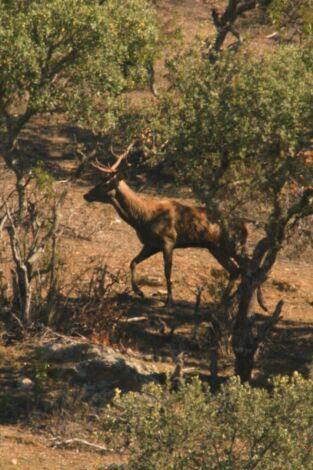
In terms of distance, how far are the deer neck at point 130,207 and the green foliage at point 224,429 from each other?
10632 millimetres

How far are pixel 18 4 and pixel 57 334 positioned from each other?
5.81 m

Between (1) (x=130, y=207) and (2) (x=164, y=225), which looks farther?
(1) (x=130, y=207)

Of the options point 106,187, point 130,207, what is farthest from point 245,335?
point 106,187

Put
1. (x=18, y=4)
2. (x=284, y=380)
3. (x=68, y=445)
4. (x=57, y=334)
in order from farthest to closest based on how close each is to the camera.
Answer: (x=57, y=334)
(x=18, y=4)
(x=68, y=445)
(x=284, y=380)

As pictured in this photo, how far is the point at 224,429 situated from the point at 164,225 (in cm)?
1078

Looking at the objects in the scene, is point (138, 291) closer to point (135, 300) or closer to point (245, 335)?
point (135, 300)

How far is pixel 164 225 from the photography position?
25312 millimetres

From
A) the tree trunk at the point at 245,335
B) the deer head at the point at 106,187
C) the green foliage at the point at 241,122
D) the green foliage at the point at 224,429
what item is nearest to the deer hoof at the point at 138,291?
the deer head at the point at 106,187

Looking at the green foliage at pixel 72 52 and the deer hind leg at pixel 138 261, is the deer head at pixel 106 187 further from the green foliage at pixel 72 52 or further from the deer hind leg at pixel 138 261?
the green foliage at pixel 72 52

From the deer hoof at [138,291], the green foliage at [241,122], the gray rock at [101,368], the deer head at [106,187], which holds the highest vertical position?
the green foliage at [241,122]

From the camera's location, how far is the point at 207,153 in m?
20.0

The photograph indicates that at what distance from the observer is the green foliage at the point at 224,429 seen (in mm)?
14664

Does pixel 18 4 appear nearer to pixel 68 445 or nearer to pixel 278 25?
pixel 68 445

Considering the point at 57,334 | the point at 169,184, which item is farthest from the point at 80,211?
the point at 57,334
